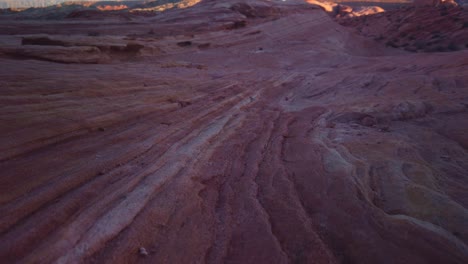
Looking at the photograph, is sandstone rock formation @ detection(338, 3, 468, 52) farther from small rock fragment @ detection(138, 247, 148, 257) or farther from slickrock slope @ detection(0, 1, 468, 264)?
small rock fragment @ detection(138, 247, 148, 257)

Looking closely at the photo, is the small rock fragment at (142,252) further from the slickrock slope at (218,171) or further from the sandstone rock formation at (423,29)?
the sandstone rock formation at (423,29)

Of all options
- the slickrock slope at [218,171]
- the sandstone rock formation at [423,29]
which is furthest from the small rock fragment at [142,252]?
the sandstone rock formation at [423,29]

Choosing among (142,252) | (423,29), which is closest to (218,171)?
(142,252)

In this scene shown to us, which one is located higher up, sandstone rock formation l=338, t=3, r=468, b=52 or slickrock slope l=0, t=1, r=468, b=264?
sandstone rock formation l=338, t=3, r=468, b=52

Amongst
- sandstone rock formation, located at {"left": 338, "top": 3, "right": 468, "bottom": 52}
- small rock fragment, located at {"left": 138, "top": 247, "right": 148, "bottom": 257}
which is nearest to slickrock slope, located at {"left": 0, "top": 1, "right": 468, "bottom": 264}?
small rock fragment, located at {"left": 138, "top": 247, "right": 148, "bottom": 257}

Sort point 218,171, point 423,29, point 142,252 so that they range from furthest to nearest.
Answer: point 423,29 < point 218,171 < point 142,252

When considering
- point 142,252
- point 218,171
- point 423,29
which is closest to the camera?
point 142,252

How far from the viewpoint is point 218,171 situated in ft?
10.8

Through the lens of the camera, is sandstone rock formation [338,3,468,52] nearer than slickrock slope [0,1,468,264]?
No

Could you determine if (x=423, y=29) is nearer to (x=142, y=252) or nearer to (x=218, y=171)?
(x=218, y=171)

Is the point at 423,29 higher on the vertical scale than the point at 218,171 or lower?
higher

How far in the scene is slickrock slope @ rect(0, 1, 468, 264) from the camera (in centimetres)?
211

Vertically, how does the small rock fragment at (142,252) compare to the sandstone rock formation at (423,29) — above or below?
Result: below

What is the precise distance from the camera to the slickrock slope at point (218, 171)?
6.93ft
